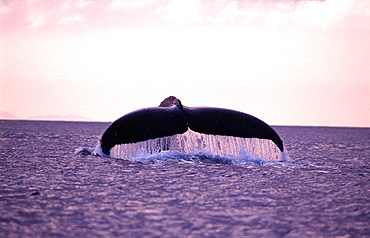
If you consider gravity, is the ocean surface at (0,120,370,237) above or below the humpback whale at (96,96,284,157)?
below

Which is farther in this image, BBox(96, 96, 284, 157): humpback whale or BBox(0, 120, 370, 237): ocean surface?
BBox(96, 96, 284, 157): humpback whale

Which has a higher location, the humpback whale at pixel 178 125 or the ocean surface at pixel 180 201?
the humpback whale at pixel 178 125

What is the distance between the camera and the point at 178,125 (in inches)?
446

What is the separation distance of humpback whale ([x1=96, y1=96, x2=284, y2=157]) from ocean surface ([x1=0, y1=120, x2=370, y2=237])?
0.90 meters

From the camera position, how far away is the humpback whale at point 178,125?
11.2 m

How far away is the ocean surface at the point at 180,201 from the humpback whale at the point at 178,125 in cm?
90

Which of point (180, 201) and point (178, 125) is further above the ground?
point (178, 125)

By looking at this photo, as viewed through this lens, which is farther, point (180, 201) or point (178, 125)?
point (178, 125)

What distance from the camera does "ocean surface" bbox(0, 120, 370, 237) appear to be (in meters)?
6.13

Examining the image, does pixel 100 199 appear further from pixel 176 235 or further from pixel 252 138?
pixel 252 138

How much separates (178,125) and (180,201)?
375cm

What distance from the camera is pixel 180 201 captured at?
25.6 ft

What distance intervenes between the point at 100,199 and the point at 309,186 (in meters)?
4.70

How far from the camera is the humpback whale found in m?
11.2
